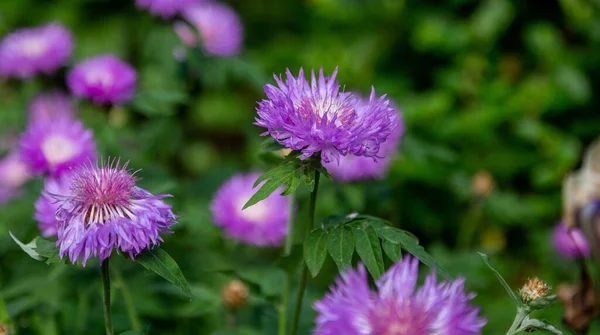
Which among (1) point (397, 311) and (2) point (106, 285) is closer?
(1) point (397, 311)

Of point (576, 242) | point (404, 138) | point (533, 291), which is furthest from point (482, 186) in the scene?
point (533, 291)

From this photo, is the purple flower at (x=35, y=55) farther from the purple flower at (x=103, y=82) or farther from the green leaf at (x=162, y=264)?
the green leaf at (x=162, y=264)

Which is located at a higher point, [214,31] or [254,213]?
[214,31]

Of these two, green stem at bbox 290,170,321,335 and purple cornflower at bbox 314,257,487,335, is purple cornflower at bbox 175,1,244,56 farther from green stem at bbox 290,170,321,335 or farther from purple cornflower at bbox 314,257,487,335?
purple cornflower at bbox 314,257,487,335

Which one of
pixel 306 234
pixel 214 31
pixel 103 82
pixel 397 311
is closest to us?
pixel 397 311

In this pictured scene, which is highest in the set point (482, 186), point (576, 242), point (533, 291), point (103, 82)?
point (482, 186)

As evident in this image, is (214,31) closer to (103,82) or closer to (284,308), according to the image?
(103,82)

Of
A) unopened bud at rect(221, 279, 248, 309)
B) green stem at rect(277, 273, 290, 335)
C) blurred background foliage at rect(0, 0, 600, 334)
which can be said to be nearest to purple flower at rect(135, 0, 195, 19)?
blurred background foliage at rect(0, 0, 600, 334)
